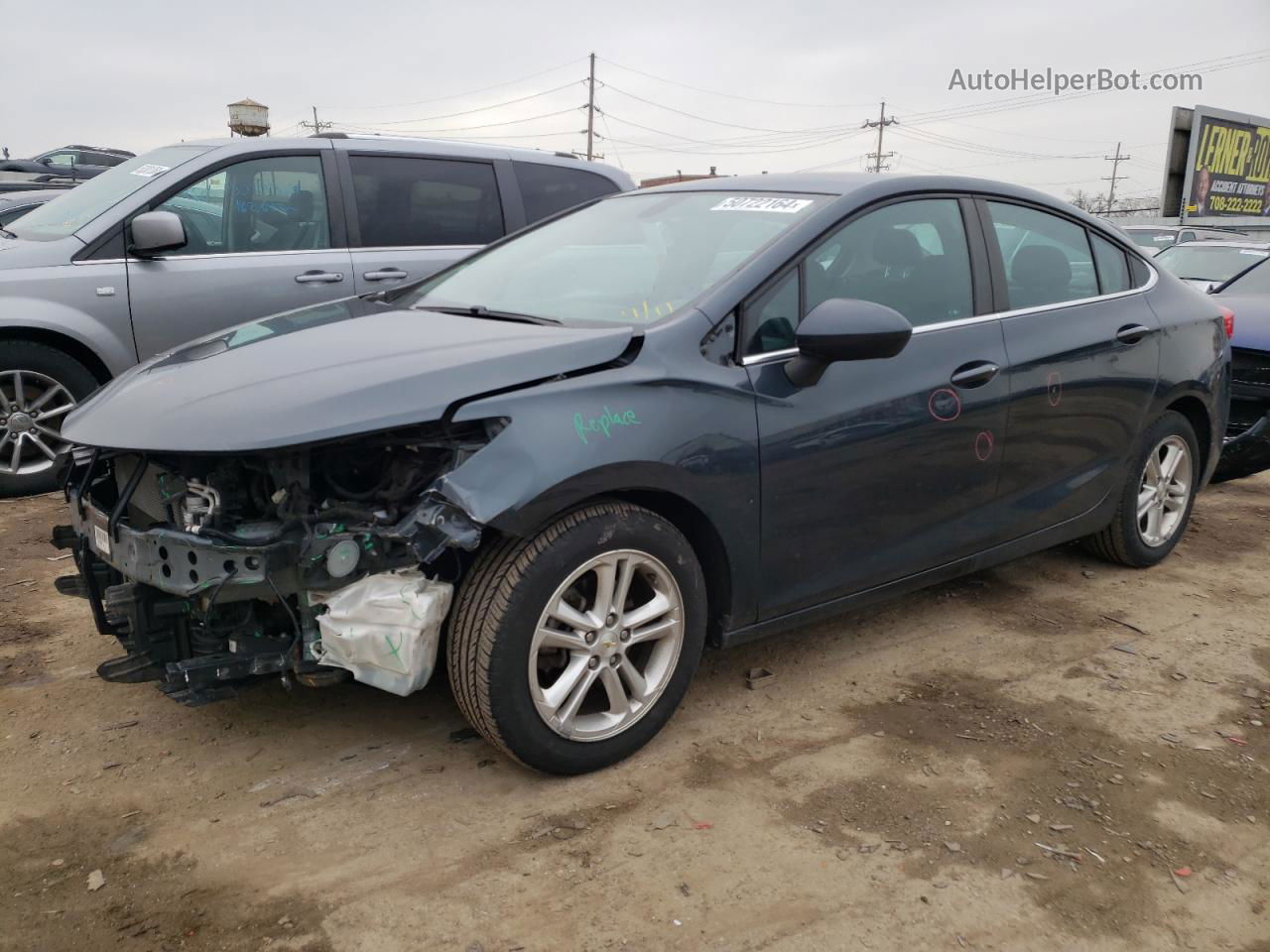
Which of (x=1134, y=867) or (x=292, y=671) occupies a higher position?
(x=292, y=671)

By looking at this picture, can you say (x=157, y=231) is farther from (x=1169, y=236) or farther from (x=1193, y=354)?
(x=1169, y=236)

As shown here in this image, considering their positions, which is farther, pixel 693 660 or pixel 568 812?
pixel 693 660

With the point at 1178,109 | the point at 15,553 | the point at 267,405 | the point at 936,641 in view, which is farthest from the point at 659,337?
the point at 1178,109

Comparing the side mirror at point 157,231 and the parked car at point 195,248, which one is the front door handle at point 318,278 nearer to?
the parked car at point 195,248

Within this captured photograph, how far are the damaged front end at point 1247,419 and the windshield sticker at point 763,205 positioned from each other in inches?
131

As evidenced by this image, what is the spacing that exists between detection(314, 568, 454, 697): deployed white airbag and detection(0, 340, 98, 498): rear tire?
347 cm

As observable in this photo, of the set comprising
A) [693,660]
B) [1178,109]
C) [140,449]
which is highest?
[1178,109]

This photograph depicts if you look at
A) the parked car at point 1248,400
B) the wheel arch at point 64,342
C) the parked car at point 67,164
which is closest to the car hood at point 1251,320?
the parked car at point 1248,400

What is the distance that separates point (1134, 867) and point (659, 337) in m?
1.81

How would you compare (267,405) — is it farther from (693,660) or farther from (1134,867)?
(1134,867)

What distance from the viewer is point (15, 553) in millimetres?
4602

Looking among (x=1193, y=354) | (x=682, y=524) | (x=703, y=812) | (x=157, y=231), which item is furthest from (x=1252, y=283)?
(x=157, y=231)

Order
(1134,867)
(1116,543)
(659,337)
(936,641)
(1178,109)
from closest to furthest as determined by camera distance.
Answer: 1. (1134,867)
2. (659,337)
3. (936,641)
4. (1116,543)
5. (1178,109)

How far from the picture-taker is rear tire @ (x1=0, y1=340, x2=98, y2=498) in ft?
17.1
